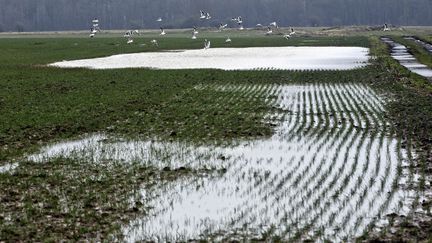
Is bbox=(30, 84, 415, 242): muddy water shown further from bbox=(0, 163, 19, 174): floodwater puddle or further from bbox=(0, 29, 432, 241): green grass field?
bbox=(0, 163, 19, 174): floodwater puddle

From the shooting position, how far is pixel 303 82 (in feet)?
138

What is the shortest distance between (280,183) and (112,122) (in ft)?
37.4

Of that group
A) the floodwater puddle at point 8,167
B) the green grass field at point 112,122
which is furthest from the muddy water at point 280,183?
the floodwater puddle at point 8,167

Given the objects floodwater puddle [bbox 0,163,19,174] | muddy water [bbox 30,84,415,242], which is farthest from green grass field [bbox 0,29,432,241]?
muddy water [bbox 30,84,415,242]

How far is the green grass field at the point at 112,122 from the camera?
1288 centimetres

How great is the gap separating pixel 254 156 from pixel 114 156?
4263 millimetres

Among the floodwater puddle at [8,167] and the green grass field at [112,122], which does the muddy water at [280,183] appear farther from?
the floodwater puddle at [8,167]

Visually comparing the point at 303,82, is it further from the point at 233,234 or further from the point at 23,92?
the point at 233,234

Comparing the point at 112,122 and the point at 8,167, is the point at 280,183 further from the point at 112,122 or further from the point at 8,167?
the point at 112,122

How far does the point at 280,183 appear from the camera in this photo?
15.4 meters

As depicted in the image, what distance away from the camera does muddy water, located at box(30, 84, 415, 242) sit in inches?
475

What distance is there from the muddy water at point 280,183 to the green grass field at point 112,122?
2.42 feet

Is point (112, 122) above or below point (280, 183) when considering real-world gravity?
below

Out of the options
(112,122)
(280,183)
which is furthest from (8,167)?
(112,122)
